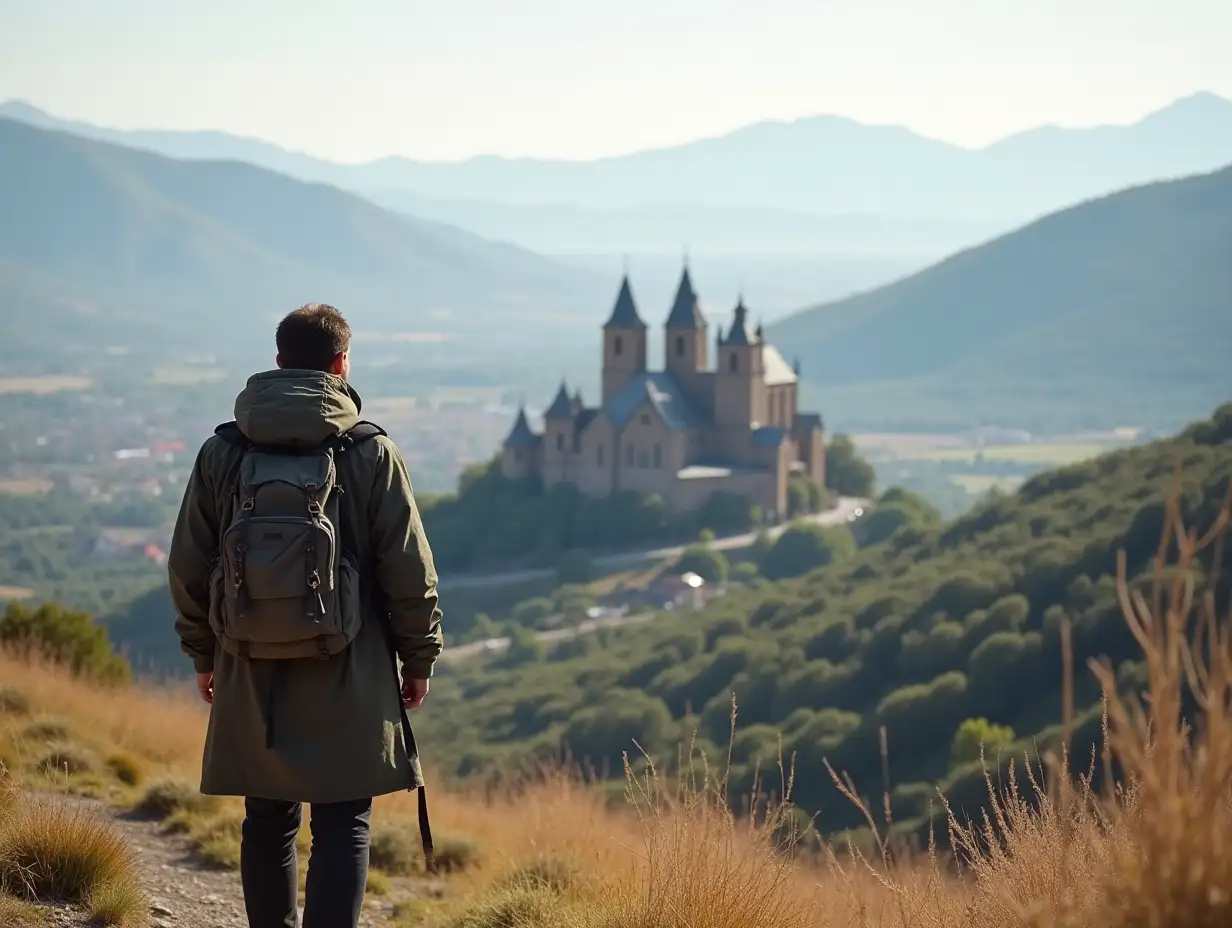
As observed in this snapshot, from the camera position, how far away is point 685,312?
211ft

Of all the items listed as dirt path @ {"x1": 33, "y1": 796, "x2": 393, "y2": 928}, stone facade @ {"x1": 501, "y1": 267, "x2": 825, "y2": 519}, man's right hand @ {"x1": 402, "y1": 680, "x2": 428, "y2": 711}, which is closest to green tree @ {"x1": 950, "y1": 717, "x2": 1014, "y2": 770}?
dirt path @ {"x1": 33, "y1": 796, "x2": 393, "y2": 928}

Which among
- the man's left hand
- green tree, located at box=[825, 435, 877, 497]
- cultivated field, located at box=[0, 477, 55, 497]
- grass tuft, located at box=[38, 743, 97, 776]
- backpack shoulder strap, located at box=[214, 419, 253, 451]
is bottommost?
cultivated field, located at box=[0, 477, 55, 497]

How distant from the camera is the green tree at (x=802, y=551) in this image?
183 feet

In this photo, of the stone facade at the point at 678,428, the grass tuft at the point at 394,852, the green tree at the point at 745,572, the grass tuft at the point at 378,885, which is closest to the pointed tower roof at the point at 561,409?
the stone facade at the point at 678,428

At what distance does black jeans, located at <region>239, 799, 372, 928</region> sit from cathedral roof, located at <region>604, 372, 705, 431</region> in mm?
56073

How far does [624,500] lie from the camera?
6041cm

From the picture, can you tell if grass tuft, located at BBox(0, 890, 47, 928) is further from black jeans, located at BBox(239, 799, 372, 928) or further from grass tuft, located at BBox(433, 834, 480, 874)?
grass tuft, located at BBox(433, 834, 480, 874)

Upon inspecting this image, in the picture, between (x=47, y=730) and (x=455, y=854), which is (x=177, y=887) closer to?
(x=455, y=854)

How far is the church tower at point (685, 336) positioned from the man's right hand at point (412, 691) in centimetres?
5934

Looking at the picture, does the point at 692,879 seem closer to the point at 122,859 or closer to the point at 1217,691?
the point at 122,859

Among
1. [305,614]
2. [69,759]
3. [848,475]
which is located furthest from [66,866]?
[848,475]

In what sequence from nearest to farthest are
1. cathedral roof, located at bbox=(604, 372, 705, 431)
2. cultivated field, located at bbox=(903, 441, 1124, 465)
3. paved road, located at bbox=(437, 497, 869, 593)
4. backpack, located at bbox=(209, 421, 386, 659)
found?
1. backpack, located at bbox=(209, 421, 386, 659)
2. paved road, located at bbox=(437, 497, 869, 593)
3. cathedral roof, located at bbox=(604, 372, 705, 431)
4. cultivated field, located at bbox=(903, 441, 1124, 465)

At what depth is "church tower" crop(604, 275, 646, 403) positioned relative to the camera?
211 ft

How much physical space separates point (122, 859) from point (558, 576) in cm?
5199
